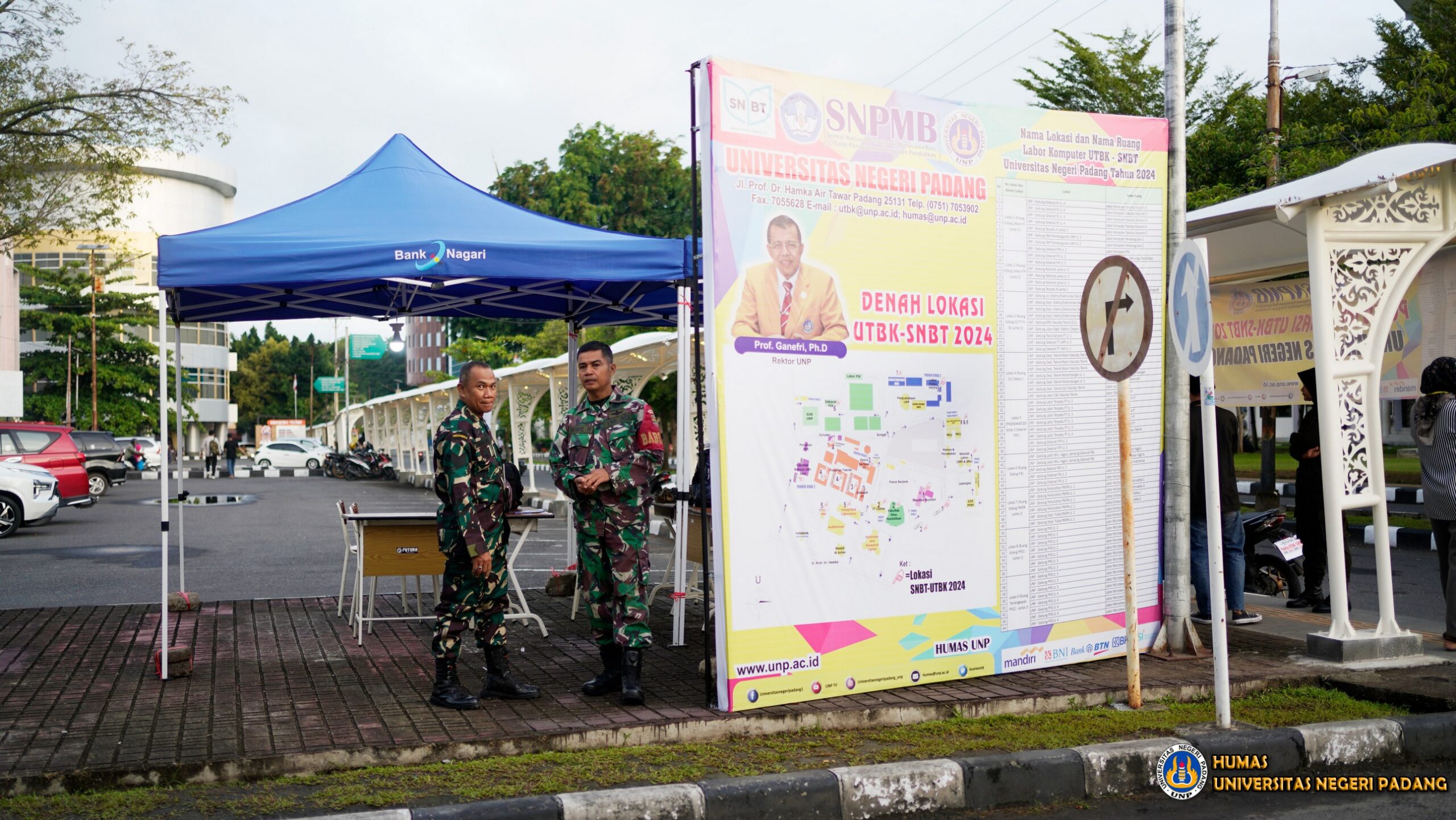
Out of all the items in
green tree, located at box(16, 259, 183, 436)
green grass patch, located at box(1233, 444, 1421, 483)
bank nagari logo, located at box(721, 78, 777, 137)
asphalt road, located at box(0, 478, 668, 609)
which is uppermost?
green tree, located at box(16, 259, 183, 436)

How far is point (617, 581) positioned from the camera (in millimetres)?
5570

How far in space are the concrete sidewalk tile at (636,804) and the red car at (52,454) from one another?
58.2 feet

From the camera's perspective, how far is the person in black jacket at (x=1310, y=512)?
8.34 metres

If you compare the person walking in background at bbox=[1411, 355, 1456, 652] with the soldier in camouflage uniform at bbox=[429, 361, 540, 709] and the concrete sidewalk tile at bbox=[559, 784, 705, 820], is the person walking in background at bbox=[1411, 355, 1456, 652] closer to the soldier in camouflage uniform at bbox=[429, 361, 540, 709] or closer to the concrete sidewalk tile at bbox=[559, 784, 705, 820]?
the concrete sidewalk tile at bbox=[559, 784, 705, 820]

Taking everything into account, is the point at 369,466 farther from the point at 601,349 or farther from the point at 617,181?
the point at 601,349

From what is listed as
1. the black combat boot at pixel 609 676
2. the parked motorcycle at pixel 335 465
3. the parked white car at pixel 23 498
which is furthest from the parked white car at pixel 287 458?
the black combat boot at pixel 609 676

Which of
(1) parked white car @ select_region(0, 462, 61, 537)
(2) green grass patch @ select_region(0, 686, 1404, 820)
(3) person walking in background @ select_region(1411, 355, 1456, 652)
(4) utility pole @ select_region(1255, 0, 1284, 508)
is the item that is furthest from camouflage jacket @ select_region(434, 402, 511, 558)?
(1) parked white car @ select_region(0, 462, 61, 537)

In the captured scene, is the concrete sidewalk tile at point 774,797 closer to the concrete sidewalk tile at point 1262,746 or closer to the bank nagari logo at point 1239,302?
the concrete sidewalk tile at point 1262,746

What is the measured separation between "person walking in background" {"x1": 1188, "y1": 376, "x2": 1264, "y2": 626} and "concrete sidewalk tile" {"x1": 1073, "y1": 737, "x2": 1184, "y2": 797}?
2862mm

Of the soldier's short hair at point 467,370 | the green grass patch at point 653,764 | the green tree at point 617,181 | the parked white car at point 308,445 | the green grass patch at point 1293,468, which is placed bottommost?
the green grass patch at point 653,764

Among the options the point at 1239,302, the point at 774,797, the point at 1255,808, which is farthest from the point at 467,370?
the point at 1239,302

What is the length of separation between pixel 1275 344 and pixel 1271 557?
1830 millimetres

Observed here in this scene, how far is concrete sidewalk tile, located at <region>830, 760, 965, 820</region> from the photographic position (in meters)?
4.45

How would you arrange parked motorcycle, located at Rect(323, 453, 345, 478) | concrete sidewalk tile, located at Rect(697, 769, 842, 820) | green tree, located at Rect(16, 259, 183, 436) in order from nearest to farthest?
concrete sidewalk tile, located at Rect(697, 769, 842, 820), parked motorcycle, located at Rect(323, 453, 345, 478), green tree, located at Rect(16, 259, 183, 436)
